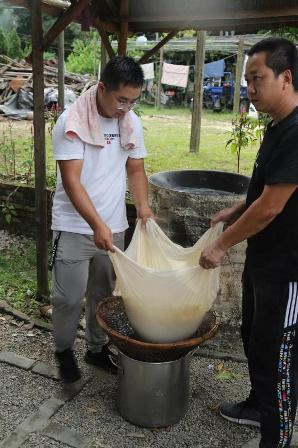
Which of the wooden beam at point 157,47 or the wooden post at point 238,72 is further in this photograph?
the wooden post at point 238,72

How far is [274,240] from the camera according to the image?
2.04 metres

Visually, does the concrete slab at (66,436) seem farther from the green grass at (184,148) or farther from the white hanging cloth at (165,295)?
the green grass at (184,148)

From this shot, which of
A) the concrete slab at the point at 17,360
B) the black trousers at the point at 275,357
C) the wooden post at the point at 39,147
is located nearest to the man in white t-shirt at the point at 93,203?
the concrete slab at the point at 17,360

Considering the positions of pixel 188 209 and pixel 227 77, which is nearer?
pixel 188 209

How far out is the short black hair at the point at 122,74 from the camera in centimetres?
229

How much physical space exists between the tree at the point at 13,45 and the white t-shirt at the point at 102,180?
71.3 ft

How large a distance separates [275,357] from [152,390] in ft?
2.25

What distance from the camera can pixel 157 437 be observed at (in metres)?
2.44

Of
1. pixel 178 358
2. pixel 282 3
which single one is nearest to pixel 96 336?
pixel 178 358

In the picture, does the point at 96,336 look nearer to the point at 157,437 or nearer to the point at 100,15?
the point at 157,437

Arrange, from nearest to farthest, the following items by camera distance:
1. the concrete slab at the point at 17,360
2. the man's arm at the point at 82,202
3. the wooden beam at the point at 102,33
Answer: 1. the man's arm at the point at 82,202
2. the concrete slab at the point at 17,360
3. the wooden beam at the point at 102,33

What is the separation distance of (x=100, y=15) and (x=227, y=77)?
729 inches

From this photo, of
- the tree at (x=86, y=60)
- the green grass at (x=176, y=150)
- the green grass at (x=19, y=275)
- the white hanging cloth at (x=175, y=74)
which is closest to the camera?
the green grass at (x=19, y=275)

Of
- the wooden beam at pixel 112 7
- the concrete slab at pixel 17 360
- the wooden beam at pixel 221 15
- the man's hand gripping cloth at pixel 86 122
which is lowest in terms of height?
the concrete slab at pixel 17 360
